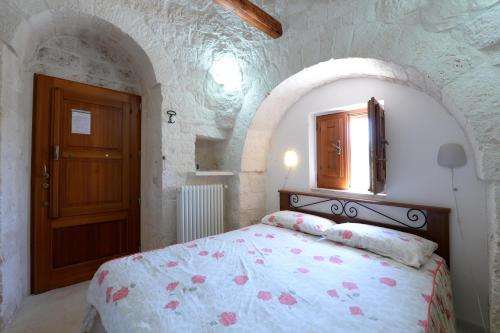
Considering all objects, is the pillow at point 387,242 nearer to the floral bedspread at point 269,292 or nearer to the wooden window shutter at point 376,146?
the floral bedspread at point 269,292

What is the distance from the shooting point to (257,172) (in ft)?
10.6

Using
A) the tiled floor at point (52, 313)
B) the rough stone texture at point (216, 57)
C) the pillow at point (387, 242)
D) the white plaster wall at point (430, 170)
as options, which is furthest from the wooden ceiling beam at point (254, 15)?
the tiled floor at point (52, 313)

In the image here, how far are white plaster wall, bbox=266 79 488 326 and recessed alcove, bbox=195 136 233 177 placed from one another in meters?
1.48

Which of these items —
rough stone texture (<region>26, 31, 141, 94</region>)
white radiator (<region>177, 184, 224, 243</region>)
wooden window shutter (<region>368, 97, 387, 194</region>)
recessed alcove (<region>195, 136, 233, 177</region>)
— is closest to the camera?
wooden window shutter (<region>368, 97, 387, 194</region>)

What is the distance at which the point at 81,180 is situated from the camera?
262 cm

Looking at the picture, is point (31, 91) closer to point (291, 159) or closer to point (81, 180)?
point (81, 180)

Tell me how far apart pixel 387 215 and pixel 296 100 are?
5.43 feet

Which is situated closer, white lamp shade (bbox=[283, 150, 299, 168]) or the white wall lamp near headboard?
the white wall lamp near headboard

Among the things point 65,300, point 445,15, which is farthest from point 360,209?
point 65,300

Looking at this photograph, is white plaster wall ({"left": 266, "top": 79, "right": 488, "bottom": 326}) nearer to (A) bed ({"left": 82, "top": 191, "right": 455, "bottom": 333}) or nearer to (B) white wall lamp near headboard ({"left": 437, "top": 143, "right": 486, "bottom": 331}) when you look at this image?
(B) white wall lamp near headboard ({"left": 437, "top": 143, "right": 486, "bottom": 331})

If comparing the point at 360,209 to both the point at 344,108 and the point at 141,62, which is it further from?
the point at 141,62

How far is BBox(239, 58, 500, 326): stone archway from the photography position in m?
1.46

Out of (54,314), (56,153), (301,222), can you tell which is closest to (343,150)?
(301,222)

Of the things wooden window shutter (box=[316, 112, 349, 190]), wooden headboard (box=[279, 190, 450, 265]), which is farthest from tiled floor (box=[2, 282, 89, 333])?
wooden window shutter (box=[316, 112, 349, 190])
